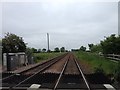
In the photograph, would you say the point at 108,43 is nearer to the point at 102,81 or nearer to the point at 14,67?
the point at 14,67

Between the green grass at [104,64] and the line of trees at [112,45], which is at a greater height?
the line of trees at [112,45]

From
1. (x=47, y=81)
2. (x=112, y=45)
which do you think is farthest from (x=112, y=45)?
(x=47, y=81)

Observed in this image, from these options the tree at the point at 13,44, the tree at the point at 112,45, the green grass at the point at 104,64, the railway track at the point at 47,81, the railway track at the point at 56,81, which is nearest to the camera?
the railway track at the point at 47,81

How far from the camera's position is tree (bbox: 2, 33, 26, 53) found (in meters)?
47.1

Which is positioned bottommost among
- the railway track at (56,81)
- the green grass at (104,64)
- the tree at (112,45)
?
the railway track at (56,81)

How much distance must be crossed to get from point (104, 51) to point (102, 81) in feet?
101

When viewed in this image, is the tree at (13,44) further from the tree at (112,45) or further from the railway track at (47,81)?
the railway track at (47,81)

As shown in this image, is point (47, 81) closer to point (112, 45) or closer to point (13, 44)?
point (112, 45)

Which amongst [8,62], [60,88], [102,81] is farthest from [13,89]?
[8,62]

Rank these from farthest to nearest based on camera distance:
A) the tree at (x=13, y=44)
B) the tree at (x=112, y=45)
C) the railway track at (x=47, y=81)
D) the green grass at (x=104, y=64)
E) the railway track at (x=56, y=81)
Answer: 1. the tree at (x=13, y=44)
2. the tree at (x=112, y=45)
3. the green grass at (x=104, y=64)
4. the railway track at (x=56, y=81)
5. the railway track at (x=47, y=81)

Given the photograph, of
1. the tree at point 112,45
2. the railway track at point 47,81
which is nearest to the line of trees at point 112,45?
the tree at point 112,45

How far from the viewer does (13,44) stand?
49531mm

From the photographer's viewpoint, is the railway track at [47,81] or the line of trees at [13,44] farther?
the line of trees at [13,44]

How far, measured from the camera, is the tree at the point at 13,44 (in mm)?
47125
